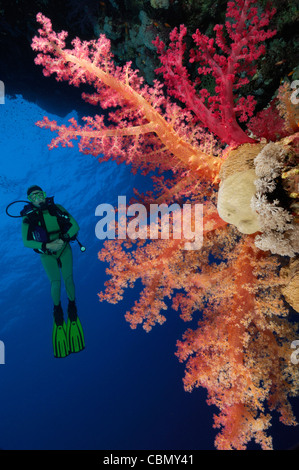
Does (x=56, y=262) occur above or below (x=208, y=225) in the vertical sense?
above

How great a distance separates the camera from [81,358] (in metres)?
32.1

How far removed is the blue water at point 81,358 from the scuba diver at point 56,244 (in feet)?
40.3

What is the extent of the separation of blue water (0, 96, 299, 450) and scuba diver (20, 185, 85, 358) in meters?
12.3

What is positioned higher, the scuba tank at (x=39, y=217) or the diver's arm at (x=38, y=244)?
the scuba tank at (x=39, y=217)

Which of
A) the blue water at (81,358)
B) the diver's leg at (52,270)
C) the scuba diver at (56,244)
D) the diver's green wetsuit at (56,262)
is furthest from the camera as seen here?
the blue water at (81,358)

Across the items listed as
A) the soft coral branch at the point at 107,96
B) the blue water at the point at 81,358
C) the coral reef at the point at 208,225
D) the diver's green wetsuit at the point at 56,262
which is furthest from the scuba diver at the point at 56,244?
the blue water at the point at 81,358

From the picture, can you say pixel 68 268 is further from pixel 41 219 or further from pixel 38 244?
pixel 41 219

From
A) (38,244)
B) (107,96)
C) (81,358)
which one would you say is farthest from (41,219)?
(81,358)

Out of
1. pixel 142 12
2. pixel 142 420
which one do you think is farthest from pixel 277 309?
pixel 142 420

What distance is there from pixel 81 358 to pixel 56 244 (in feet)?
106

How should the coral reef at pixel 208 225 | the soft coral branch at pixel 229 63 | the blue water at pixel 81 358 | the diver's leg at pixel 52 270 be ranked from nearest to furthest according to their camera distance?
1. the soft coral branch at pixel 229 63
2. the coral reef at pixel 208 225
3. the diver's leg at pixel 52 270
4. the blue water at pixel 81 358

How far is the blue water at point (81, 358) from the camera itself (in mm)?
19672

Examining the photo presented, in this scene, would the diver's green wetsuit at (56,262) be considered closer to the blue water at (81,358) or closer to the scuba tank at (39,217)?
the scuba tank at (39,217)

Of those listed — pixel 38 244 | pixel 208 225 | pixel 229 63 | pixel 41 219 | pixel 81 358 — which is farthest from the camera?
pixel 81 358
